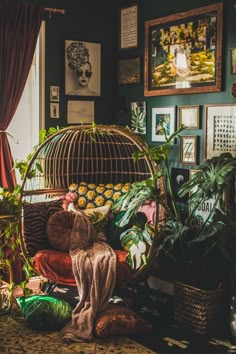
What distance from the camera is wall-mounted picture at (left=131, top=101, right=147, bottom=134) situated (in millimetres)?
4949

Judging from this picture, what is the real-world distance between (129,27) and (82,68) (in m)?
0.57

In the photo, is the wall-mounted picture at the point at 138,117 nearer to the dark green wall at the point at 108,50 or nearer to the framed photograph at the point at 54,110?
the dark green wall at the point at 108,50

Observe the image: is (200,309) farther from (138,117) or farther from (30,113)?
(30,113)

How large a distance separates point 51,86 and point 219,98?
5.09ft

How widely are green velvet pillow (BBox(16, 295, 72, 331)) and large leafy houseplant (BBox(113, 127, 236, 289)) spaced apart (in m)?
0.66

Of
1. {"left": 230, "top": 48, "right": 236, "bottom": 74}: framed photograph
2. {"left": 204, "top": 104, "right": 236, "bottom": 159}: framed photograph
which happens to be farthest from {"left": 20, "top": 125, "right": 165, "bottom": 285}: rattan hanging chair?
{"left": 230, "top": 48, "right": 236, "bottom": 74}: framed photograph

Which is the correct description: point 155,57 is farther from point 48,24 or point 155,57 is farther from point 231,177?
point 231,177

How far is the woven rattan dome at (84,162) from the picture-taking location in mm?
4828

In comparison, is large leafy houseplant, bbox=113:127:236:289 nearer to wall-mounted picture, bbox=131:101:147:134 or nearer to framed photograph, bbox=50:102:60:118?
wall-mounted picture, bbox=131:101:147:134

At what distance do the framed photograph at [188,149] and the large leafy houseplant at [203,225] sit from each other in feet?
1.58

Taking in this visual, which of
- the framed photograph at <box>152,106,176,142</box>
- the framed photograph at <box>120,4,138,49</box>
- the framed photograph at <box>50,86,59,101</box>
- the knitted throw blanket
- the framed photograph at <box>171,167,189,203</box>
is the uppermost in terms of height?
the framed photograph at <box>120,4,138,49</box>

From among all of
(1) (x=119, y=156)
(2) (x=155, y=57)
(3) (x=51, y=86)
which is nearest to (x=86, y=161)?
(1) (x=119, y=156)

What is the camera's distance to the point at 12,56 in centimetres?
457

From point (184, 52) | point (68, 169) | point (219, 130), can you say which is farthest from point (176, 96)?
point (68, 169)
